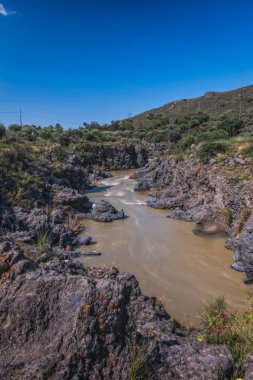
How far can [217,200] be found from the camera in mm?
13789

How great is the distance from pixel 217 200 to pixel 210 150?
160 inches

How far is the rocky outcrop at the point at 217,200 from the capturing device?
9.05m

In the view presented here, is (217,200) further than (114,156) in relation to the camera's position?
No

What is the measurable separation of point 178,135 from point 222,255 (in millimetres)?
38074

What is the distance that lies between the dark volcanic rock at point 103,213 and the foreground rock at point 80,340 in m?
9.75

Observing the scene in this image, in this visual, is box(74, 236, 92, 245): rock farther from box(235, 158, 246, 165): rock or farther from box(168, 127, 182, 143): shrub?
box(168, 127, 182, 143): shrub

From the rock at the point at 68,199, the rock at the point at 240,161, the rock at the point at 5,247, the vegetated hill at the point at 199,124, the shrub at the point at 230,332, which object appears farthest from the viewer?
the vegetated hill at the point at 199,124

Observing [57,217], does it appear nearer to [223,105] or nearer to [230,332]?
[230,332]

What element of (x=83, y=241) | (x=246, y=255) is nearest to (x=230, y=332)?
(x=246, y=255)

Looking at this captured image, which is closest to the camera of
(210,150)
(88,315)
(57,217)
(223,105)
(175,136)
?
(88,315)

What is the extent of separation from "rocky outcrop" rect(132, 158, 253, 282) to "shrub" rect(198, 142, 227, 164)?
1.53 feet

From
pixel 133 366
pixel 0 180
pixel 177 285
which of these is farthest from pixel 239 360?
pixel 0 180

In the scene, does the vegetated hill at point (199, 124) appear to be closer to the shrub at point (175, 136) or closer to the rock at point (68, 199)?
the shrub at point (175, 136)

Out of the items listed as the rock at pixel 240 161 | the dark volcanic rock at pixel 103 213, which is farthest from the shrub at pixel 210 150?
the dark volcanic rock at pixel 103 213
